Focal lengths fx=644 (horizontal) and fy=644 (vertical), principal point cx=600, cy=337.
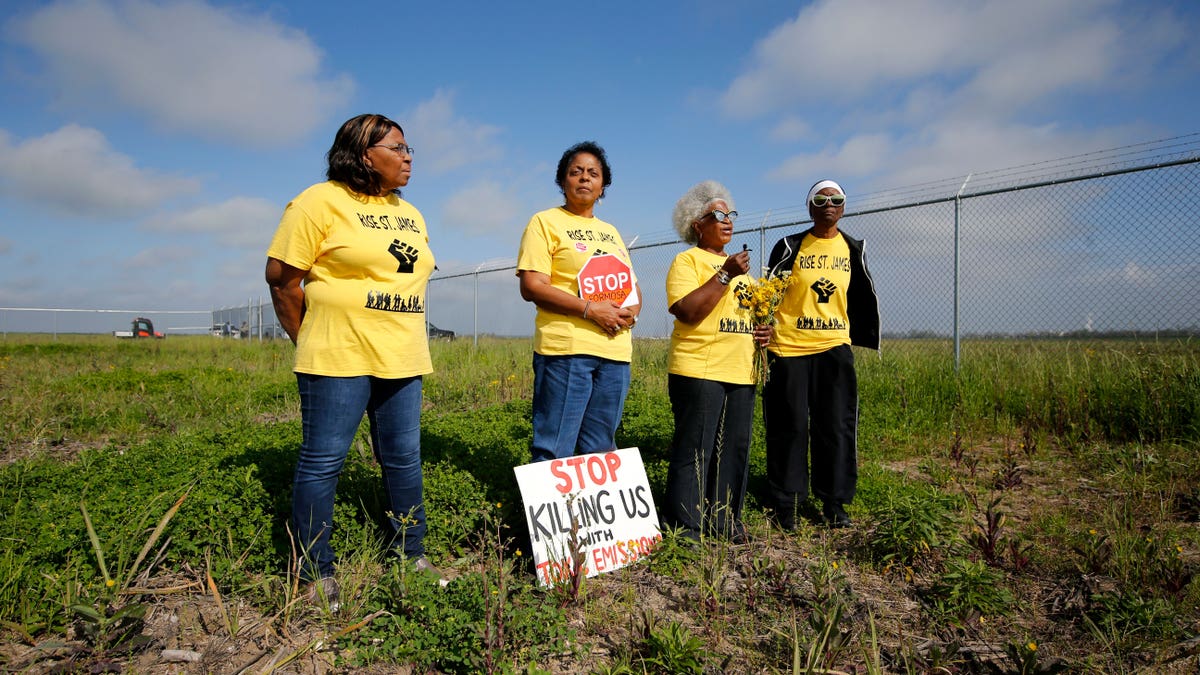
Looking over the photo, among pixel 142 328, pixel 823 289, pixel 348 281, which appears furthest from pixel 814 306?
pixel 142 328

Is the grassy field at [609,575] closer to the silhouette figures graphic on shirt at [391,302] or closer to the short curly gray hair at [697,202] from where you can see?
the silhouette figures graphic on shirt at [391,302]

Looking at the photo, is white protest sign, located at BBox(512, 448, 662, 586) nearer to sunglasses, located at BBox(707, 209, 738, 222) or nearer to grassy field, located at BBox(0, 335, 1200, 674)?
grassy field, located at BBox(0, 335, 1200, 674)

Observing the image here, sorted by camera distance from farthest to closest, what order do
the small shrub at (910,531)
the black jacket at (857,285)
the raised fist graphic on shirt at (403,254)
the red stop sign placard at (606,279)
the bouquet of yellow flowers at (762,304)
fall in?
1. the black jacket at (857,285)
2. the bouquet of yellow flowers at (762,304)
3. the red stop sign placard at (606,279)
4. the small shrub at (910,531)
5. the raised fist graphic on shirt at (403,254)

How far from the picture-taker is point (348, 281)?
2.56m

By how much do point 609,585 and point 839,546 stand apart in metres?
1.31

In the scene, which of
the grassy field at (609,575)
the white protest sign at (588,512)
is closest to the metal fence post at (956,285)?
the grassy field at (609,575)

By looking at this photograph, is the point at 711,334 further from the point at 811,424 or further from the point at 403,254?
the point at 403,254

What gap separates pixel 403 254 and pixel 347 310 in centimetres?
33

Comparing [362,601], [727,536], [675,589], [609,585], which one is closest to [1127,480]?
[727,536]

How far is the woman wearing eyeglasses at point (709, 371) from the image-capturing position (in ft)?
10.5

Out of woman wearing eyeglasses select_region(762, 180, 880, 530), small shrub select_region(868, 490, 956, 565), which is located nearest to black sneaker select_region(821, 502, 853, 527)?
woman wearing eyeglasses select_region(762, 180, 880, 530)

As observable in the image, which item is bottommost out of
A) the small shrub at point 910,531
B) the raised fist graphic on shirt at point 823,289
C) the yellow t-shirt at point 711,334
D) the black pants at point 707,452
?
the small shrub at point 910,531

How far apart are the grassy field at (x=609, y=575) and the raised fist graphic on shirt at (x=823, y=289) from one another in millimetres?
1167

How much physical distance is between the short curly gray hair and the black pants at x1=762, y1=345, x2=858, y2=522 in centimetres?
94
